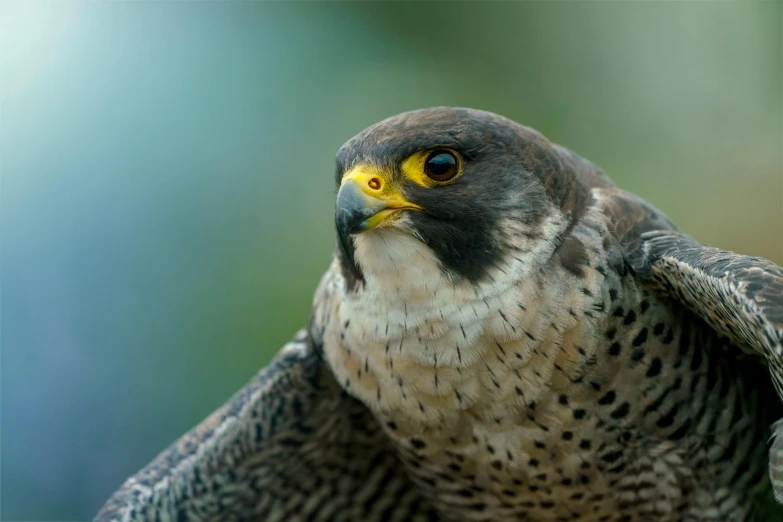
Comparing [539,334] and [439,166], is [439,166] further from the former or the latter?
[539,334]

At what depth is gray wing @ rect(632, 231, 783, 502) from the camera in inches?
67.5

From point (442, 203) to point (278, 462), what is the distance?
1.28 m

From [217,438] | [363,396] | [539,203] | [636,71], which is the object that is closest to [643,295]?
[539,203]

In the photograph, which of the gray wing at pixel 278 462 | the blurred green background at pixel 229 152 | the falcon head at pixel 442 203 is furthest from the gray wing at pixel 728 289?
the blurred green background at pixel 229 152

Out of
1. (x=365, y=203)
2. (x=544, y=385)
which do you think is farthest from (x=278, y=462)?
(x=365, y=203)

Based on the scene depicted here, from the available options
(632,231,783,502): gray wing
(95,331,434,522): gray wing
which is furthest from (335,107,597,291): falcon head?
(95,331,434,522): gray wing

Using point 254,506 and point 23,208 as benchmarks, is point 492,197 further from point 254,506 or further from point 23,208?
point 23,208

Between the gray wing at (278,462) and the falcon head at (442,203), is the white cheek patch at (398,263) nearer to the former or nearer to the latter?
the falcon head at (442,203)

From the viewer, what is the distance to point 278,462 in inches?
108

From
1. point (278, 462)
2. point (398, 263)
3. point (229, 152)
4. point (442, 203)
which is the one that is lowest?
point (278, 462)

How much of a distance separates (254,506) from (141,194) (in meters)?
2.75

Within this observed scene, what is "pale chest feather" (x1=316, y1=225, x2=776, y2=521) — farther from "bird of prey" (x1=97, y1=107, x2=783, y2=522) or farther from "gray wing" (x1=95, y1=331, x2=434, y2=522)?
"gray wing" (x1=95, y1=331, x2=434, y2=522)

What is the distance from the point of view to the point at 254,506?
9.18ft

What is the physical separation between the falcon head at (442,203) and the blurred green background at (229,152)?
2.43m
